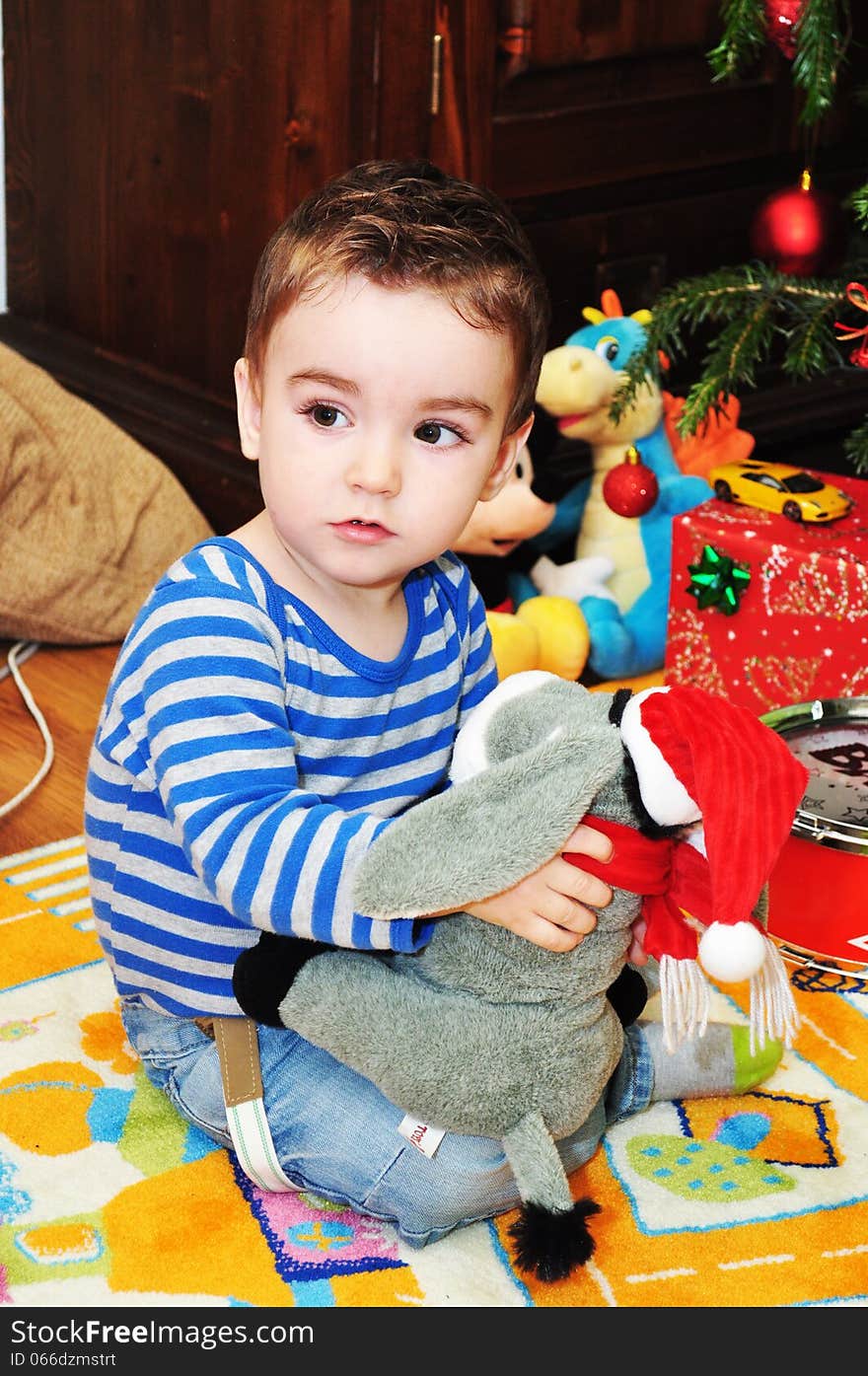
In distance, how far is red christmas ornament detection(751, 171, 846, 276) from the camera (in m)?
1.40

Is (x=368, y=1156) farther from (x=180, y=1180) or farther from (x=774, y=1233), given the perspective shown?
(x=774, y=1233)

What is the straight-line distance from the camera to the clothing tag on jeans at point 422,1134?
0.88 meters

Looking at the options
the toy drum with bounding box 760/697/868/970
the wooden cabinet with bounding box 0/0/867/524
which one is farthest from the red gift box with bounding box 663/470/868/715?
the wooden cabinet with bounding box 0/0/867/524

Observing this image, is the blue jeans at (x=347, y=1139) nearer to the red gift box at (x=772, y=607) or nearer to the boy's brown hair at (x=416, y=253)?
the boy's brown hair at (x=416, y=253)

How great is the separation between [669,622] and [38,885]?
66 cm

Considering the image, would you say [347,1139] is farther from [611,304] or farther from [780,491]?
[611,304]

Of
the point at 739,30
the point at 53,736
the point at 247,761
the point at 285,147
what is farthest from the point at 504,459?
the point at 285,147

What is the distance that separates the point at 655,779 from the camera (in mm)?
788

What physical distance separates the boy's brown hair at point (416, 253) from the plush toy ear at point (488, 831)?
9.6 inches

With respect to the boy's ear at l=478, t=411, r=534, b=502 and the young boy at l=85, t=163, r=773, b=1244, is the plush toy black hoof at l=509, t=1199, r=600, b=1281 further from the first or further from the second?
the boy's ear at l=478, t=411, r=534, b=502

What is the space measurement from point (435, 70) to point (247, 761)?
1.02 m

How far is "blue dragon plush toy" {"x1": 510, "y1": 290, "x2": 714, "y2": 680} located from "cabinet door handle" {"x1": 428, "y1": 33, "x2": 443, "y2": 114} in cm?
26

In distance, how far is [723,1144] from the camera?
997mm
